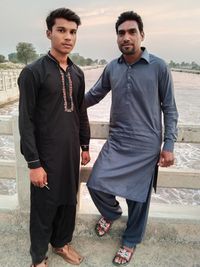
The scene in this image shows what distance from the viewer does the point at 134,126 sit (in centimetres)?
238

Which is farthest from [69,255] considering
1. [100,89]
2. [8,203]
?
[100,89]

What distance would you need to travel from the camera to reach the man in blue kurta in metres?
2.31

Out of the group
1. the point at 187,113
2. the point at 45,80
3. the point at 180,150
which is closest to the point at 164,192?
the point at 180,150

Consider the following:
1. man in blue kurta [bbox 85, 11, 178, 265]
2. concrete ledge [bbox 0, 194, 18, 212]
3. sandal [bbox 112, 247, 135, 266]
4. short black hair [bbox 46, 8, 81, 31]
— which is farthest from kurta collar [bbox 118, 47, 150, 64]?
concrete ledge [bbox 0, 194, 18, 212]

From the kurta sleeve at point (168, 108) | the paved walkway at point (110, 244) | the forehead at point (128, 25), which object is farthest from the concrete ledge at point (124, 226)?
the forehead at point (128, 25)

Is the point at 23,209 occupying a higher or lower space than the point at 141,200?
lower

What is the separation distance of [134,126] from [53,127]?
0.65 metres

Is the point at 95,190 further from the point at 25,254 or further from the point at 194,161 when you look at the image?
the point at 194,161

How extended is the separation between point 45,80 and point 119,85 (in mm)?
632

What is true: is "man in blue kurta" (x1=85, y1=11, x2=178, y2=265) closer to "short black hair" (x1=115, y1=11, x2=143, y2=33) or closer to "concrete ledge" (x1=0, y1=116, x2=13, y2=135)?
"short black hair" (x1=115, y1=11, x2=143, y2=33)

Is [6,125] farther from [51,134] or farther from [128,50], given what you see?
[128,50]

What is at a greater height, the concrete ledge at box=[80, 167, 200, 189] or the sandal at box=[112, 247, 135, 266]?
the concrete ledge at box=[80, 167, 200, 189]

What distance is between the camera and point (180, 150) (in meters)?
9.20

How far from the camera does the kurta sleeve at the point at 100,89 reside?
2.57 m
